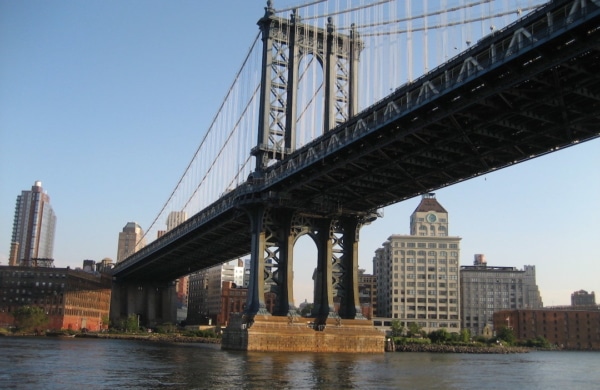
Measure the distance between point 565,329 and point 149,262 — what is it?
107 meters

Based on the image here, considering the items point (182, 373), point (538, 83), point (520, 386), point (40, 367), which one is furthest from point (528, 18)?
point (40, 367)

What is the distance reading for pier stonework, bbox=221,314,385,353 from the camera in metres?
62.9

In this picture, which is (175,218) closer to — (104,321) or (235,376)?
(104,321)

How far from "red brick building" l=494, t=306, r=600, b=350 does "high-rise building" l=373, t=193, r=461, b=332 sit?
682 inches

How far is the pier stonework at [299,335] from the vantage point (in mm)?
62875

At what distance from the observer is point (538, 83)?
124ft

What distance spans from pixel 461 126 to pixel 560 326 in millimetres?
144465

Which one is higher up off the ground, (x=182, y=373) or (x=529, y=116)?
(x=529, y=116)

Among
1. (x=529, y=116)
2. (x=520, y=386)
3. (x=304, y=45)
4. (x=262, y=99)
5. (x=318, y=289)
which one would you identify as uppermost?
(x=304, y=45)

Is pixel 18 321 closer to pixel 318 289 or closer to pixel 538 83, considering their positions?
pixel 318 289

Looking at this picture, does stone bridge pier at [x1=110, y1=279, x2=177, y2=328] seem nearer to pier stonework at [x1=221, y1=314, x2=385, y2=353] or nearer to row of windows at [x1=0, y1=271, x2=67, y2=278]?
row of windows at [x1=0, y1=271, x2=67, y2=278]

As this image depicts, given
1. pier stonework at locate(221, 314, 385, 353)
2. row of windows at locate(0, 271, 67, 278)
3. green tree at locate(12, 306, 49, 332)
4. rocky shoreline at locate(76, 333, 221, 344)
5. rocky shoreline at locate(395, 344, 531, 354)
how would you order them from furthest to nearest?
row of windows at locate(0, 271, 67, 278) → green tree at locate(12, 306, 49, 332) → rocky shoreline at locate(76, 333, 221, 344) → rocky shoreline at locate(395, 344, 531, 354) → pier stonework at locate(221, 314, 385, 353)

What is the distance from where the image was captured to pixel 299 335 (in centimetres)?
6456

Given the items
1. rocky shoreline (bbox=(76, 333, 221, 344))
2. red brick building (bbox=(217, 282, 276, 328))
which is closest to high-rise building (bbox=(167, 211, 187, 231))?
rocky shoreline (bbox=(76, 333, 221, 344))
